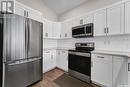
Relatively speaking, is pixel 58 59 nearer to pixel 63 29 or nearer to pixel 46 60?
pixel 46 60

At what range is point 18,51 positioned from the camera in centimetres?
223

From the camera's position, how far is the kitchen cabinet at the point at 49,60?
150 inches

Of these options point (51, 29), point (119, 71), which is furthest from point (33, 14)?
point (119, 71)

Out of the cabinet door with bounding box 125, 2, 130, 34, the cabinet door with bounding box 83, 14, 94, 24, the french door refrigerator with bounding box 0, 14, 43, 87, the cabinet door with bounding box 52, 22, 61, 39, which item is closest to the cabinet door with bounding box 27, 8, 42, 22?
the french door refrigerator with bounding box 0, 14, 43, 87

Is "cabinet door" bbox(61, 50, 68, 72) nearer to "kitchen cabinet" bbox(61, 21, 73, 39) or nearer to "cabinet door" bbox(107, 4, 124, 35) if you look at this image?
"kitchen cabinet" bbox(61, 21, 73, 39)

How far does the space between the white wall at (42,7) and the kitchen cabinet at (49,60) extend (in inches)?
76.5

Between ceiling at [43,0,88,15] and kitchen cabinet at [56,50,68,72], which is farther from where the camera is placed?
ceiling at [43,0,88,15]

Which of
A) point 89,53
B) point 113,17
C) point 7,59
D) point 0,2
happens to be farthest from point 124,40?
point 0,2

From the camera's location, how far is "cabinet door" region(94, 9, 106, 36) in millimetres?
2814

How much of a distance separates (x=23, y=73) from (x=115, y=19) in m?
2.87

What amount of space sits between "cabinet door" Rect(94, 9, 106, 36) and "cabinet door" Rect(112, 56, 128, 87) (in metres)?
0.97

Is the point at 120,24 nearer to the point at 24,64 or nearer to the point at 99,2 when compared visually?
the point at 99,2

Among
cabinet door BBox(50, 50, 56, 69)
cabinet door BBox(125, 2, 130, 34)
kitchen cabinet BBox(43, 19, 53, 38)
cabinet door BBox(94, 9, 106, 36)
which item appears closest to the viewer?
cabinet door BBox(125, 2, 130, 34)

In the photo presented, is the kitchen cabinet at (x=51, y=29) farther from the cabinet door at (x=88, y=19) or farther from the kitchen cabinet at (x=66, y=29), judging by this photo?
the cabinet door at (x=88, y=19)
